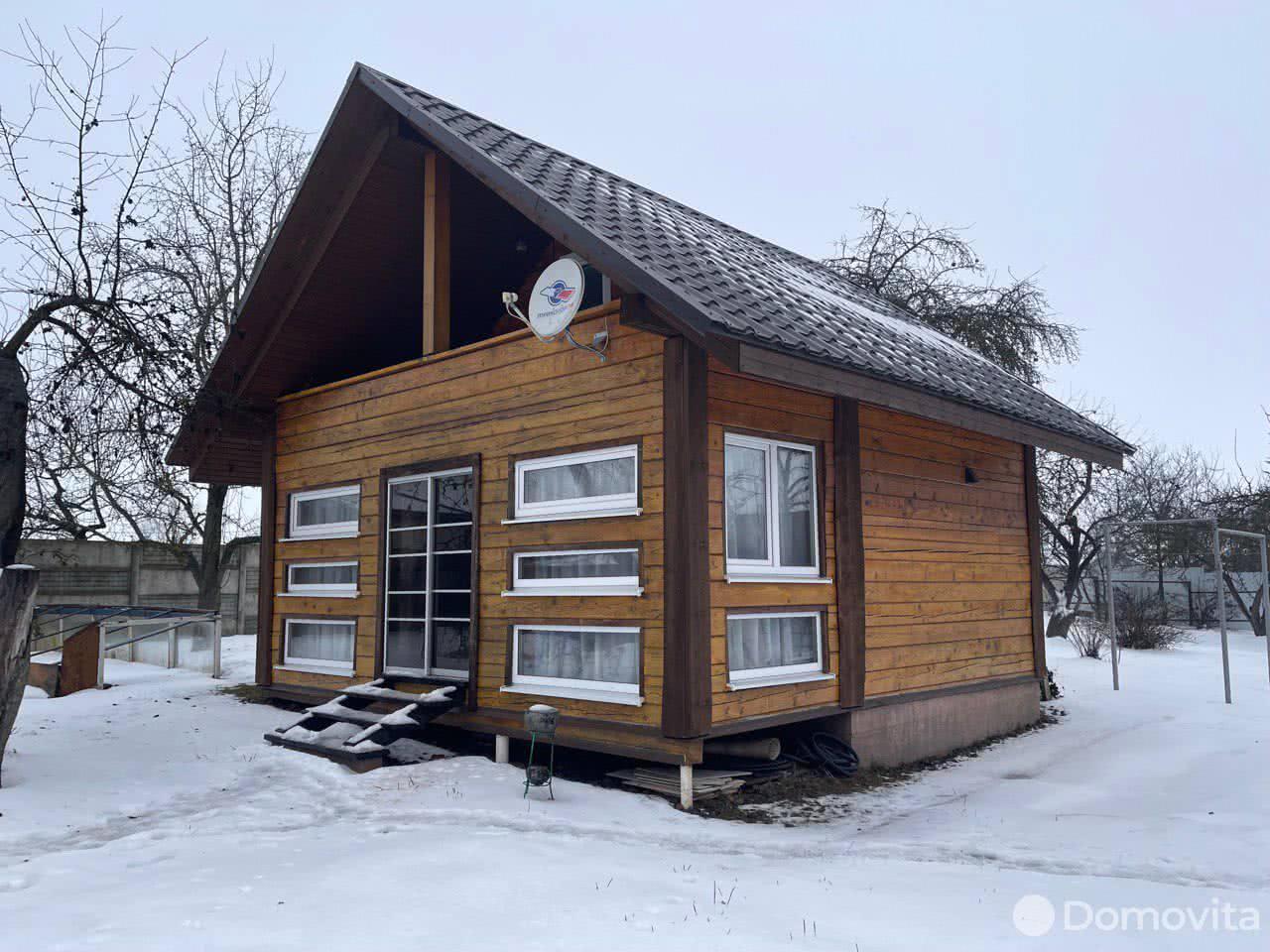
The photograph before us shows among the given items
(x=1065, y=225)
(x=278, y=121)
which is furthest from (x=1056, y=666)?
(x=1065, y=225)

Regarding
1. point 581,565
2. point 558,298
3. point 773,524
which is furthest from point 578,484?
point 773,524

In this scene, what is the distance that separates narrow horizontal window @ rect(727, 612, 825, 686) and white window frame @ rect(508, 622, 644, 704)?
2.18ft

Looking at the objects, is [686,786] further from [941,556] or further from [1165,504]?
[1165,504]

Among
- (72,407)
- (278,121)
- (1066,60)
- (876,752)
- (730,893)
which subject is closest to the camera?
(730,893)

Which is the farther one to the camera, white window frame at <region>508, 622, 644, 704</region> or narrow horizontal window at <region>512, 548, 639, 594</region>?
narrow horizontal window at <region>512, 548, 639, 594</region>

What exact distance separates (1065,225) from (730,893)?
209 ft

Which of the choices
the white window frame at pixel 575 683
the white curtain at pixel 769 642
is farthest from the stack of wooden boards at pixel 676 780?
the white curtain at pixel 769 642

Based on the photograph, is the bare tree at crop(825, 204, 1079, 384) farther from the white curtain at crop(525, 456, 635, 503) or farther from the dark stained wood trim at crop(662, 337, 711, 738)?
the dark stained wood trim at crop(662, 337, 711, 738)

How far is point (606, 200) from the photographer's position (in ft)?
25.5

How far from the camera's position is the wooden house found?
6.35m

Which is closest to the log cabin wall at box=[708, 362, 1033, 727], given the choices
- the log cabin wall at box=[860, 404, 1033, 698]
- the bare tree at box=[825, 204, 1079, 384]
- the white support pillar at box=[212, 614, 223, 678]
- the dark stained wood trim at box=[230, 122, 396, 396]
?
the log cabin wall at box=[860, 404, 1033, 698]

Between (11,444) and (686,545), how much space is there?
4.88 m

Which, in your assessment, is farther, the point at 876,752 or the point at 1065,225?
the point at 1065,225

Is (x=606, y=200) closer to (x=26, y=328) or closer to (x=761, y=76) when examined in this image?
(x=26, y=328)
